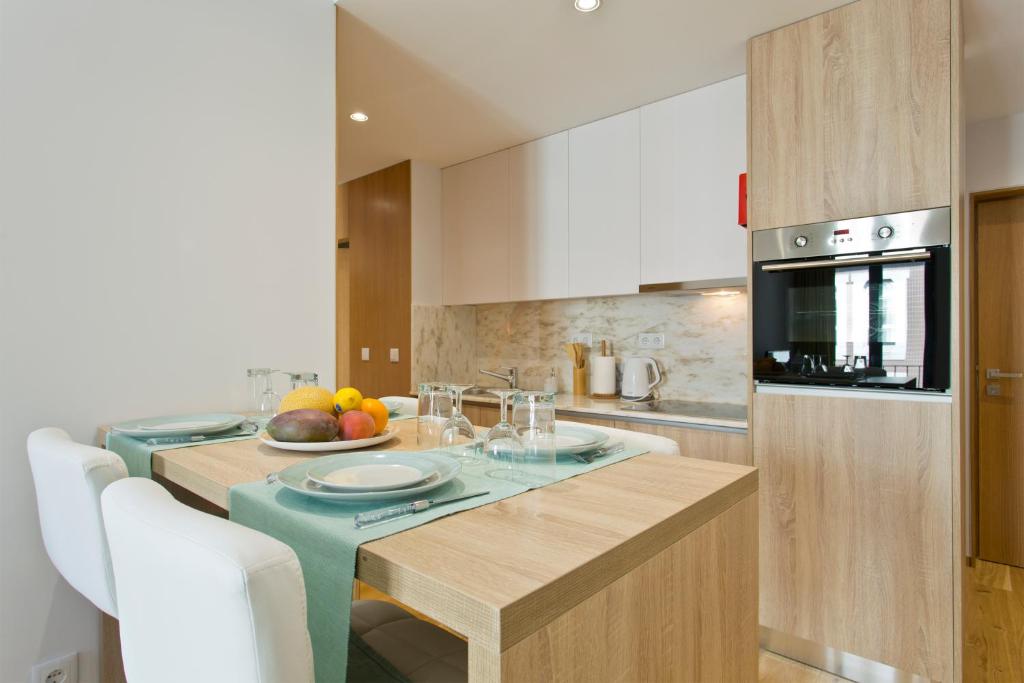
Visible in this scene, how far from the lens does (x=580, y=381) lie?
3383 mm

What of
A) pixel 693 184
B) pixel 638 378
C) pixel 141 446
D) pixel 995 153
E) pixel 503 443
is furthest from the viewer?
pixel 638 378

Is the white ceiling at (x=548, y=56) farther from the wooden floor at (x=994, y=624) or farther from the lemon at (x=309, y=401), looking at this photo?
the wooden floor at (x=994, y=624)

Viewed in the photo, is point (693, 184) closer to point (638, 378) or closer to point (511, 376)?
point (638, 378)

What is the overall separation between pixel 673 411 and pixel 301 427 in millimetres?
1837

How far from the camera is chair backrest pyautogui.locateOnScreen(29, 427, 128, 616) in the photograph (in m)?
1.02

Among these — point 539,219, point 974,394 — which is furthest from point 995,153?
point 539,219

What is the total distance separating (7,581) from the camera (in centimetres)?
145

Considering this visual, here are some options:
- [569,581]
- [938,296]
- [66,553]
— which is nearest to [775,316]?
[938,296]

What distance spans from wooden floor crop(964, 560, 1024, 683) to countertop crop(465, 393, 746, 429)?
1091 millimetres

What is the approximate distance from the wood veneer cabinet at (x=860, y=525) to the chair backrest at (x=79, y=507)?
2018 mm

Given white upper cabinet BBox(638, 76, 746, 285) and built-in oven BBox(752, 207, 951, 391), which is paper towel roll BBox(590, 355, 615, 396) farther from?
built-in oven BBox(752, 207, 951, 391)

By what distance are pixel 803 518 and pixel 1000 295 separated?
201 centimetres

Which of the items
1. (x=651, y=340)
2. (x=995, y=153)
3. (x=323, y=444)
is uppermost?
(x=995, y=153)

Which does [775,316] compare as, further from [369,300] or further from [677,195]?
[369,300]
